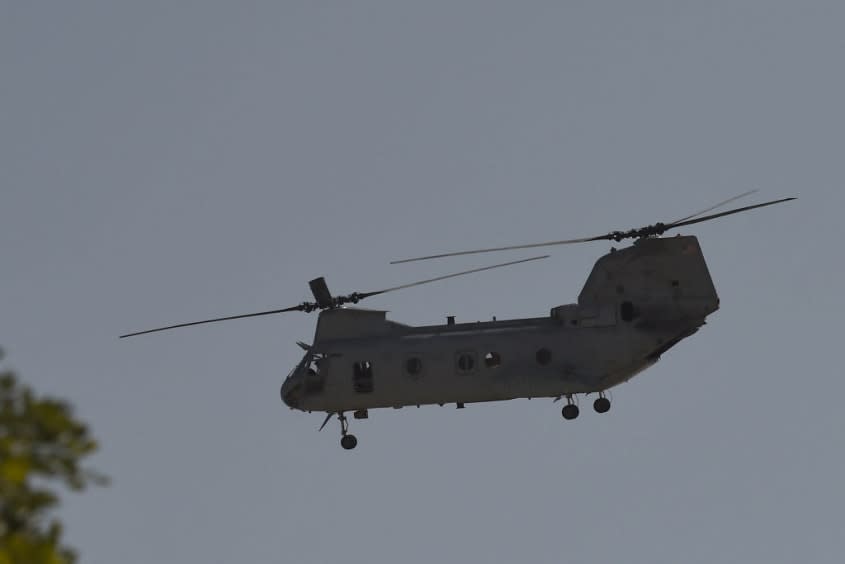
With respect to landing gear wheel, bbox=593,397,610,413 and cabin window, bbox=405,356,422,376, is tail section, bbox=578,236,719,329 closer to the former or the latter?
landing gear wheel, bbox=593,397,610,413

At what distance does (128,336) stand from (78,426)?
155 feet

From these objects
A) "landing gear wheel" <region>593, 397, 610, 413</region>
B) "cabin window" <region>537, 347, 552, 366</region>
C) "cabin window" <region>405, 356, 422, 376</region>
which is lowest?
"landing gear wheel" <region>593, 397, 610, 413</region>

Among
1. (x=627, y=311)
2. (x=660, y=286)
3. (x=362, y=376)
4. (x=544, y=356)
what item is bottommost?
(x=544, y=356)

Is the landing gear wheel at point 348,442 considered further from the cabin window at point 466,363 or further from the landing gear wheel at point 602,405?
the landing gear wheel at point 602,405

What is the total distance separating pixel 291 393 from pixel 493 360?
8.25 meters

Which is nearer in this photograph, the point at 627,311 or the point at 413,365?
the point at 627,311

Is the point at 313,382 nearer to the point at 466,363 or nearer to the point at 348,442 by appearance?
the point at 348,442

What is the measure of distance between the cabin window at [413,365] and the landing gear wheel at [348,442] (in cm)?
440

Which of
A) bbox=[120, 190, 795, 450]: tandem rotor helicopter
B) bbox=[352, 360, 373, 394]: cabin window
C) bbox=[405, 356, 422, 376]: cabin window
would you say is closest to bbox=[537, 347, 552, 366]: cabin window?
bbox=[120, 190, 795, 450]: tandem rotor helicopter

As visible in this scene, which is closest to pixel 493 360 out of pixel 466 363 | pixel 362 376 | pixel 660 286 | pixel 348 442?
pixel 466 363

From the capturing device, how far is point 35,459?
10.1m

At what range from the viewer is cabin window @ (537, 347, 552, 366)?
175ft

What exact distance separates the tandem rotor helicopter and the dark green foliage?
4179 cm


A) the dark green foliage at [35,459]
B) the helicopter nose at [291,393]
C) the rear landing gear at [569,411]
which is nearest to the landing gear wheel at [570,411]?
the rear landing gear at [569,411]
